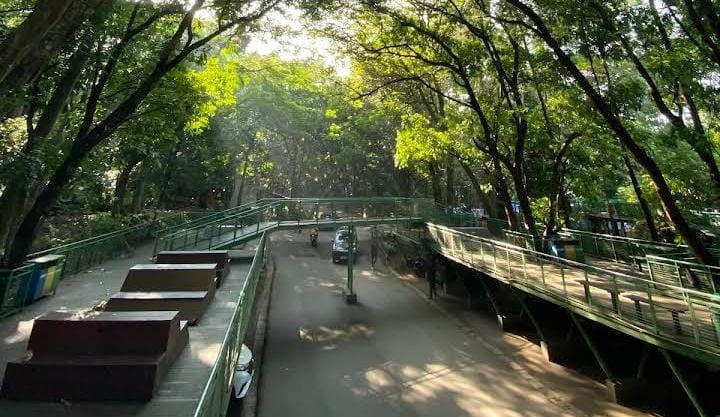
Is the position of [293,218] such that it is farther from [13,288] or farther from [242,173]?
[242,173]

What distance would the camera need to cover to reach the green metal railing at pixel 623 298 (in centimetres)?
719

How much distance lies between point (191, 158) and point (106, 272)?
61.2 ft

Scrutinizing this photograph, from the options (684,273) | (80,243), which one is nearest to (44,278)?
(80,243)

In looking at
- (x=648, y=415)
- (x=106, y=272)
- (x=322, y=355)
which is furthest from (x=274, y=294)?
(x=648, y=415)

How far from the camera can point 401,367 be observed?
12.8 metres

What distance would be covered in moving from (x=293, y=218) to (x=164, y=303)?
10.8m

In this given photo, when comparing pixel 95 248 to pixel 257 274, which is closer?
pixel 257 274

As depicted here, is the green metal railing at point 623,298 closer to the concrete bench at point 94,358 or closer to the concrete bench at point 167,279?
the concrete bench at point 94,358

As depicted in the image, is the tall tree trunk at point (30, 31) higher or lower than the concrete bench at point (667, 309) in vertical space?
higher

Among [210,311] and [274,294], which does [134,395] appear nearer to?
[210,311]

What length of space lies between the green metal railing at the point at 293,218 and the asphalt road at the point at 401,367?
4.18m

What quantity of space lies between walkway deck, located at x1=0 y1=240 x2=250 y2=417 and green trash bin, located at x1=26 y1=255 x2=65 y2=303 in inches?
8.1

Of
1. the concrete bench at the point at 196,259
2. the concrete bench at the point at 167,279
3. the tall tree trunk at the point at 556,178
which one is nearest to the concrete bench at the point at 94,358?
the concrete bench at the point at 167,279

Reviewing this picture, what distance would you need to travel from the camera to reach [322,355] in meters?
13.8
